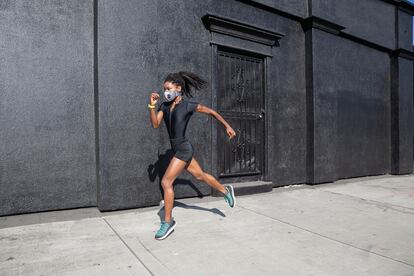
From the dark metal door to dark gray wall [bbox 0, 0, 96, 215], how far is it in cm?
252

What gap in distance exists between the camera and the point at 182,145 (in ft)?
12.4

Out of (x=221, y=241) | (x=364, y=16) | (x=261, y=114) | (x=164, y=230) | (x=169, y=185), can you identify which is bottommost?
(x=221, y=241)

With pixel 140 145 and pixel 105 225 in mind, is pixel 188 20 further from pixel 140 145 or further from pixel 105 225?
pixel 105 225

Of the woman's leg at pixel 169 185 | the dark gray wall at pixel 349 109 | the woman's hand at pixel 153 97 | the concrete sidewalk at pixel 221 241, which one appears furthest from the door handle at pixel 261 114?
the woman's hand at pixel 153 97

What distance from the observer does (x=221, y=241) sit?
130 inches

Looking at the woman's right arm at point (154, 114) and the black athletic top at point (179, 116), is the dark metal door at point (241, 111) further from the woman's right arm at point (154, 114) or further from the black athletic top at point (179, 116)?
the woman's right arm at point (154, 114)

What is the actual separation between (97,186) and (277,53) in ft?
15.6

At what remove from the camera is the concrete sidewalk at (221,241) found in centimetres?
266

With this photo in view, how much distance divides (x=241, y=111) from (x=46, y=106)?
11.9 feet

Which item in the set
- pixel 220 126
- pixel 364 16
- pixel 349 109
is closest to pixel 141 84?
pixel 220 126

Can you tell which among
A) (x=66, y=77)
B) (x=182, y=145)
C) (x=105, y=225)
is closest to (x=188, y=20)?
(x=66, y=77)

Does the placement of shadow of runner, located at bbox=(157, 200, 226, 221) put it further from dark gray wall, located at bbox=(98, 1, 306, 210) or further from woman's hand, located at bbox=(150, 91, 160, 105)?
woman's hand, located at bbox=(150, 91, 160, 105)

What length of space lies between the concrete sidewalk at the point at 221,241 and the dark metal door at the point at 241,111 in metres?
1.21

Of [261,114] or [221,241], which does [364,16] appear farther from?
[221,241]
